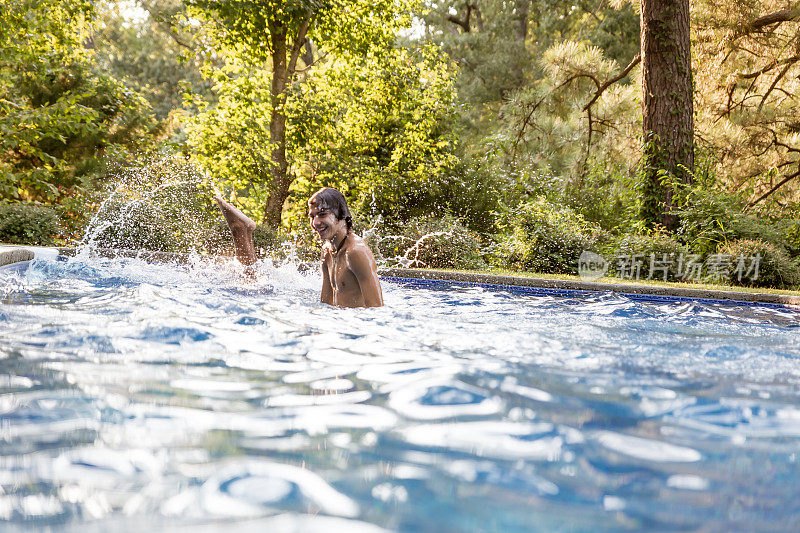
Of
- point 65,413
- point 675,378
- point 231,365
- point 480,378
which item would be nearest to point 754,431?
point 675,378

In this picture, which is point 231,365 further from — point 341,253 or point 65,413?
point 341,253

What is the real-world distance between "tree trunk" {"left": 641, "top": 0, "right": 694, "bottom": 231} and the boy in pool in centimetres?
746

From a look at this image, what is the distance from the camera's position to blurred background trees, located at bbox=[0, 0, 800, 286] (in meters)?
11.0

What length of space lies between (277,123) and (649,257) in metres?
9.25

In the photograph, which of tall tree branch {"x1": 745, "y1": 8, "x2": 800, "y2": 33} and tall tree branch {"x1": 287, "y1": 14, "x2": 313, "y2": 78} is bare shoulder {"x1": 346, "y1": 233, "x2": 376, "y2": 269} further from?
tall tree branch {"x1": 745, "y1": 8, "x2": 800, "y2": 33}

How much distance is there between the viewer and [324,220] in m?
4.80

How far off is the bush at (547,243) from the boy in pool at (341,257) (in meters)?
5.91

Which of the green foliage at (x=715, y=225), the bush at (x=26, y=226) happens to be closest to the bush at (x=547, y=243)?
the green foliage at (x=715, y=225)

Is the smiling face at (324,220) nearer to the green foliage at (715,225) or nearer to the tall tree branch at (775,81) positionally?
the green foliage at (715,225)

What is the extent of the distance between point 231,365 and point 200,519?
1.78 metres

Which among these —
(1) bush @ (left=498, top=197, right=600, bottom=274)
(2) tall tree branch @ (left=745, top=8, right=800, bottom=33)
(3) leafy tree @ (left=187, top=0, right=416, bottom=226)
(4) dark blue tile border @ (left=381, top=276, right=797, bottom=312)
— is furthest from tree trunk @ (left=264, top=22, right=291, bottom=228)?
(2) tall tree branch @ (left=745, top=8, right=800, bottom=33)

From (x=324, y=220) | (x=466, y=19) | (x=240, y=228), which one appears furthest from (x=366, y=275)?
(x=466, y=19)

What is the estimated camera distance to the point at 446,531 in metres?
1.56

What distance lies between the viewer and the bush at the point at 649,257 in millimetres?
9539
